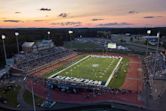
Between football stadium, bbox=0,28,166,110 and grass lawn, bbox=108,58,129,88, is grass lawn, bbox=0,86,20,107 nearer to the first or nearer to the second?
football stadium, bbox=0,28,166,110

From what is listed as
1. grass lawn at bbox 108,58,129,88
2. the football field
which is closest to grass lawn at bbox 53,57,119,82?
the football field

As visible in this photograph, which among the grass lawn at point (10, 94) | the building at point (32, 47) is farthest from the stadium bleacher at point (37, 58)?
the grass lawn at point (10, 94)

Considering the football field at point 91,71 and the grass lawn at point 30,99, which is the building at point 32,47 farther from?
the grass lawn at point 30,99

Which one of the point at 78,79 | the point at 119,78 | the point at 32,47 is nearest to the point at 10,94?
the point at 78,79

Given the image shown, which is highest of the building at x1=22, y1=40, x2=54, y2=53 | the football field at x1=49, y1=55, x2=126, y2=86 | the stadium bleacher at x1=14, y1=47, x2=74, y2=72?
the building at x1=22, y1=40, x2=54, y2=53

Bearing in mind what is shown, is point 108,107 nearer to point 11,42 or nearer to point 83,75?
point 83,75

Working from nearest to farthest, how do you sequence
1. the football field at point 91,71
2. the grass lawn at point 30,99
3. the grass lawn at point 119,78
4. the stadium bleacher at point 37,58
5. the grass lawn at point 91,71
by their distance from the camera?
the grass lawn at point 30,99
the grass lawn at point 119,78
the football field at point 91,71
the grass lawn at point 91,71
the stadium bleacher at point 37,58

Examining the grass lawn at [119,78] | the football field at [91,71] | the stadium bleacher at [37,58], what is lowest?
the grass lawn at [119,78]

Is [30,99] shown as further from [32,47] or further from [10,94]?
[32,47]
